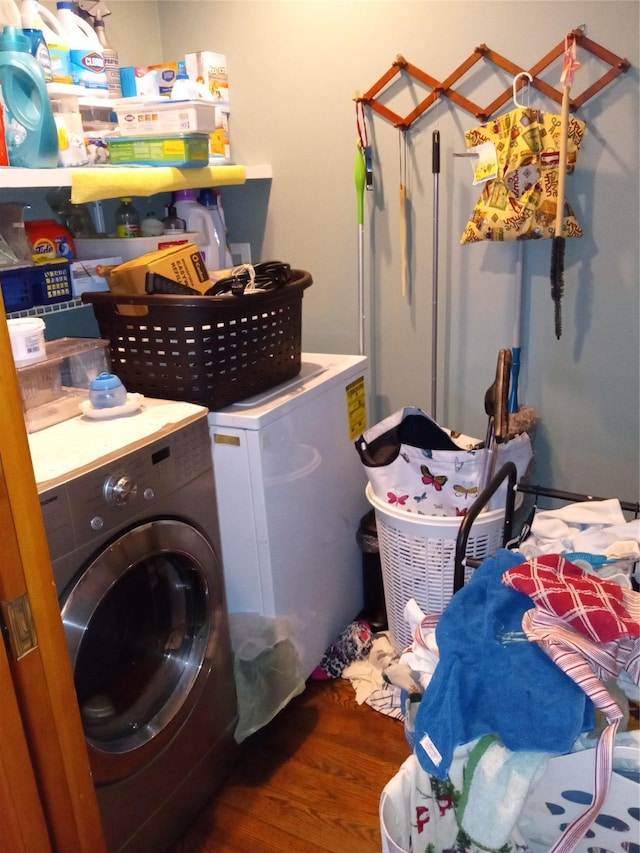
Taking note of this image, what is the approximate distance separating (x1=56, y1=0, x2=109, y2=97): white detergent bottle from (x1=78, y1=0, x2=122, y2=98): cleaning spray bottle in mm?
87

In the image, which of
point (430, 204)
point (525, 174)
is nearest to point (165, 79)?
point (430, 204)

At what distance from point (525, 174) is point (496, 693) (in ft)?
4.20

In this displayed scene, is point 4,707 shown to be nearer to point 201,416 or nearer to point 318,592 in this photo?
point 201,416

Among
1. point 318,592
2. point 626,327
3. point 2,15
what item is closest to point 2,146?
point 2,15

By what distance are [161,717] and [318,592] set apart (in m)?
0.60

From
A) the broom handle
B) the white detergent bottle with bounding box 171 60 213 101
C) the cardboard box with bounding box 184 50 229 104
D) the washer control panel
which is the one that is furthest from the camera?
the cardboard box with bounding box 184 50 229 104

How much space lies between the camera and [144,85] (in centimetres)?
197

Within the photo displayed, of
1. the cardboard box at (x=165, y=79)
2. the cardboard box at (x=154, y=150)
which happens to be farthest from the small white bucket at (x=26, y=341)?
the cardboard box at (x=165, y=79)

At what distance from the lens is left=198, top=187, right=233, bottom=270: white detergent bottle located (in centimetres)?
214

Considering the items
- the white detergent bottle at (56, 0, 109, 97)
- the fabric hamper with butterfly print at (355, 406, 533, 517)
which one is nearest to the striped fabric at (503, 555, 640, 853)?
the fabric hamper with butterfly print at (355, 406, 533, 517)

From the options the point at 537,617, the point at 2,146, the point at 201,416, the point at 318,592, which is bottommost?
the point at 318,592

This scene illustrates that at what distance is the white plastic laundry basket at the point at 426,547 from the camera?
1689 millimetres

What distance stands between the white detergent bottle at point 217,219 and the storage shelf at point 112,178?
171mm

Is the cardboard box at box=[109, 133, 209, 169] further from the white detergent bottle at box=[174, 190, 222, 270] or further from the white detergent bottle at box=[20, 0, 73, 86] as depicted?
the white detergent bottle at box=[174, 190, 222, 270]
